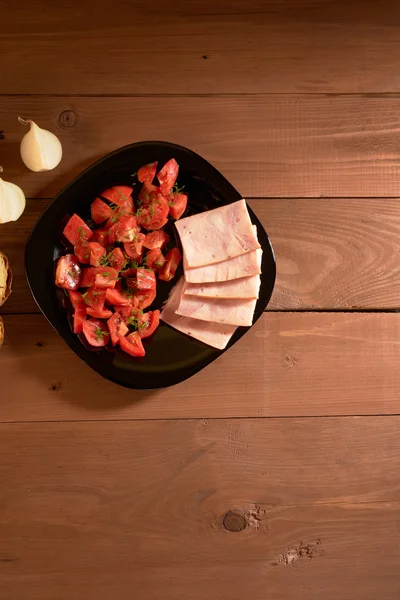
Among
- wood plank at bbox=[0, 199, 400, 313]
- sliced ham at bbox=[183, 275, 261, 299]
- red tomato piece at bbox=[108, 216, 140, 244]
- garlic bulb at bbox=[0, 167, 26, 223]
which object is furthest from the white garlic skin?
wood plank at bbox=[0, 199, 400, 313]

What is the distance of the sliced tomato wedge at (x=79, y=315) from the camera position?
1.64m

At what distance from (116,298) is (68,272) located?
0.13 metres

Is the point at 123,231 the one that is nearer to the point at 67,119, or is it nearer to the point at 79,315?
the point at 79,315

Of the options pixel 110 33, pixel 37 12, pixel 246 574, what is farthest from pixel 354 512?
pixel 37 12

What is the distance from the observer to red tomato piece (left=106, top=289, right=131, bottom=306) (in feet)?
5.38

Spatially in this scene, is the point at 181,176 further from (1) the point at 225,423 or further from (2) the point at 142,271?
(1) the point at 225,423

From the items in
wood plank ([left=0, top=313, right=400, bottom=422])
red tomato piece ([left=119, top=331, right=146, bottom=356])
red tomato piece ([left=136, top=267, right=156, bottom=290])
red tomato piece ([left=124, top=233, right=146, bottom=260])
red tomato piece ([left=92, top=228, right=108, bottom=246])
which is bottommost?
wood plank ([left=0, top=313, right=400, bottom=422])

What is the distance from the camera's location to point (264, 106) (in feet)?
5.94

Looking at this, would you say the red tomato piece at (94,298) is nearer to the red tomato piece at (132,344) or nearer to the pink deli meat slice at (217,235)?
the red tomato piece at (132,344)

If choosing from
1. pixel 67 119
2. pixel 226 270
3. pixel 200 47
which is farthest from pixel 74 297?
pixel 200 47

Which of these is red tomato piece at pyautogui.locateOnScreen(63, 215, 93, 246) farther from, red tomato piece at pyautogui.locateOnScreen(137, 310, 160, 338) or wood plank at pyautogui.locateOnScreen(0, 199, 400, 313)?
wood plank at pyautogui.locateOnScreen(0, 199, 400, 313)

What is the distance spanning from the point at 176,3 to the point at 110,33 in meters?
0.19

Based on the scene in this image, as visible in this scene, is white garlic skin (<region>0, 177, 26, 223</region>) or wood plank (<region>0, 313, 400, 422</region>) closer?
white garlic skin (<region>0, 177, 26, 223</region>)

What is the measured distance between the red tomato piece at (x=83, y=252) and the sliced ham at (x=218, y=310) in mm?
248
